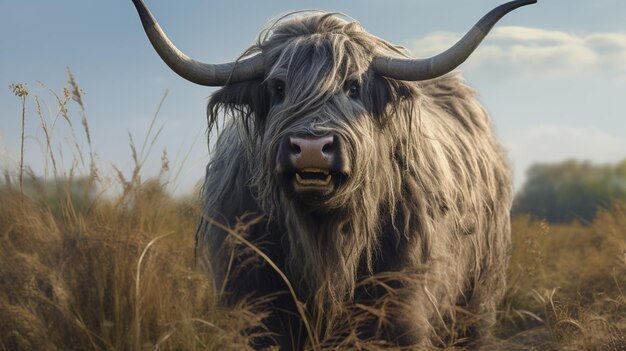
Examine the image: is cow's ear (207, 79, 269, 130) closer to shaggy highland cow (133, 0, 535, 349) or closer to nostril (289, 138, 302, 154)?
shaggy highland cow (133, 0, 535, 349)

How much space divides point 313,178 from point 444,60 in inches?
42.6

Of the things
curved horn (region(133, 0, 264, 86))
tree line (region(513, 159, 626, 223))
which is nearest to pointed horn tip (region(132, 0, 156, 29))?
curved horn (region(133, 0, 264, 86))

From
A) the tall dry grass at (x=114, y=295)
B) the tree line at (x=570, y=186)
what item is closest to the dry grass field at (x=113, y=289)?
the tall dry grass at (x=114, y=295)

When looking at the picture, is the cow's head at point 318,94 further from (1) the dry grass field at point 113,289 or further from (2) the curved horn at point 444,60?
(1) the dry grass field at point 113,289

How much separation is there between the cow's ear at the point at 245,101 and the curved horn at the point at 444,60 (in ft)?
2.06

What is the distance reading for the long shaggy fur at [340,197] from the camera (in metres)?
3.88

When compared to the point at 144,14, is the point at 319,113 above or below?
below

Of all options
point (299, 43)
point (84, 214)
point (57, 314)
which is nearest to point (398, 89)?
point (299, 43)

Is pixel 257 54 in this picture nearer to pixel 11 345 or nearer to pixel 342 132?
pixel 342 132

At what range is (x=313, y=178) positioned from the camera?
11.8 ft

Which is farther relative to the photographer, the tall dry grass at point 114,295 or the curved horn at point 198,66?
the curved horn at point 198,66

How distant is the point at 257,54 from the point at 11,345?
1.98m

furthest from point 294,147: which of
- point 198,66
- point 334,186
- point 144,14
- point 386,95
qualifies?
point 144,14

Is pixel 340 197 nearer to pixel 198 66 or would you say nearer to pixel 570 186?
pixel 198 66
